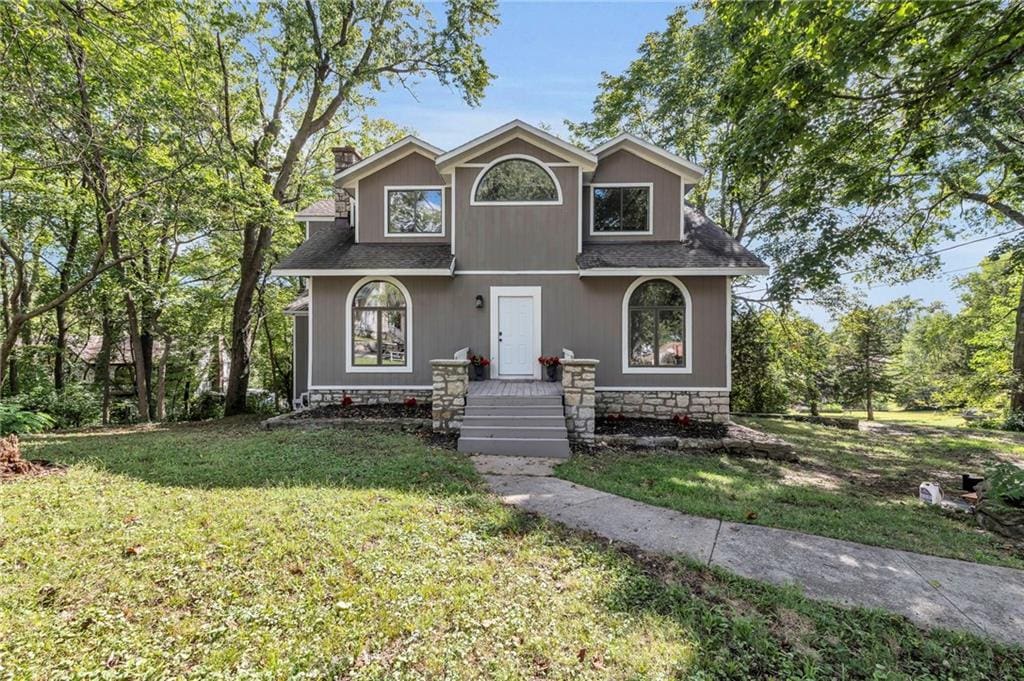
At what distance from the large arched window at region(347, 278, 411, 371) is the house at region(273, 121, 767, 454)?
1.0 inches

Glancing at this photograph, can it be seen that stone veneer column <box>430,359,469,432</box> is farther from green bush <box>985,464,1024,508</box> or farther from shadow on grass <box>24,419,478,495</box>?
green bush <box>985,464,1024,508</box>

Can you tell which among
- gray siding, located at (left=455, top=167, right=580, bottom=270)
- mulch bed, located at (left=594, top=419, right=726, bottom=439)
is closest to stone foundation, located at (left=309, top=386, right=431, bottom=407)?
gray siding, located at (left=455, top=167, right=580, bottom=270)

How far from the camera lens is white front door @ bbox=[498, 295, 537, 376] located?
10.3m

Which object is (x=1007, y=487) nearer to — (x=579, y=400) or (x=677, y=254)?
(x=579, y=400)

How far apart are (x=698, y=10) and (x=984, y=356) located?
17644mm

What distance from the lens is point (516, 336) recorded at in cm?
1032

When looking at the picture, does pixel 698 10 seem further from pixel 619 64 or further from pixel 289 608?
pixel 289 608

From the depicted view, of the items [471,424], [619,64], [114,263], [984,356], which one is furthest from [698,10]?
[114,263]

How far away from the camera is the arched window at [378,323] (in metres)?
10.4

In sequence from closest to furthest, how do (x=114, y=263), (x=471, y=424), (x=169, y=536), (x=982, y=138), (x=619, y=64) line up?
(x=169, y=536)
(x=471, y=424)
(x=114, y=263)
(x=982, y=138)
(x=619, y=64)

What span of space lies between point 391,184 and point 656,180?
21.5ft

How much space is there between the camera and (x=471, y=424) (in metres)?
7.83

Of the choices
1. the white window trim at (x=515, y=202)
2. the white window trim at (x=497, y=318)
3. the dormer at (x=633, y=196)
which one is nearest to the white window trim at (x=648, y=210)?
the dormer at (x=633, y=196)

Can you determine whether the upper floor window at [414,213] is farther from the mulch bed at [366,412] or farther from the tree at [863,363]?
the tree at [863,363]
